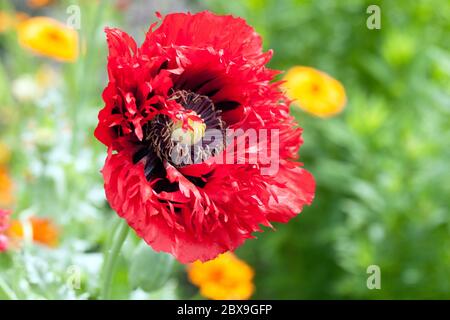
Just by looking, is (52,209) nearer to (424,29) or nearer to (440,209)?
(440,209)

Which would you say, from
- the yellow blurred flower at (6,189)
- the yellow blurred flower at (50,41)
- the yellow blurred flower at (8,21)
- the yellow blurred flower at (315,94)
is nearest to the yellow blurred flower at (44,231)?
the yellow blurred flower at (6,189)

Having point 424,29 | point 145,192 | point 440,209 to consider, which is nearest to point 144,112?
point 145,192

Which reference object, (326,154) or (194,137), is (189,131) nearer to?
(194,137)

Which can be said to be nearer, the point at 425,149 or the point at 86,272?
the point at 86,272

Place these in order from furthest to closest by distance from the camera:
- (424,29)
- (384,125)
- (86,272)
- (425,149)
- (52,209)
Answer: (424,29) → (384,125) → (425,149) → (52,209) → (86,272)

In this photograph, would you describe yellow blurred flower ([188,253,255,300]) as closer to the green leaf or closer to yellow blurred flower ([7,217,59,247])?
yellow blurred flower ([7,217,59,247])

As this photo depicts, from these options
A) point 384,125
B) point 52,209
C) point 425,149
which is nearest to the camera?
point 52,209
